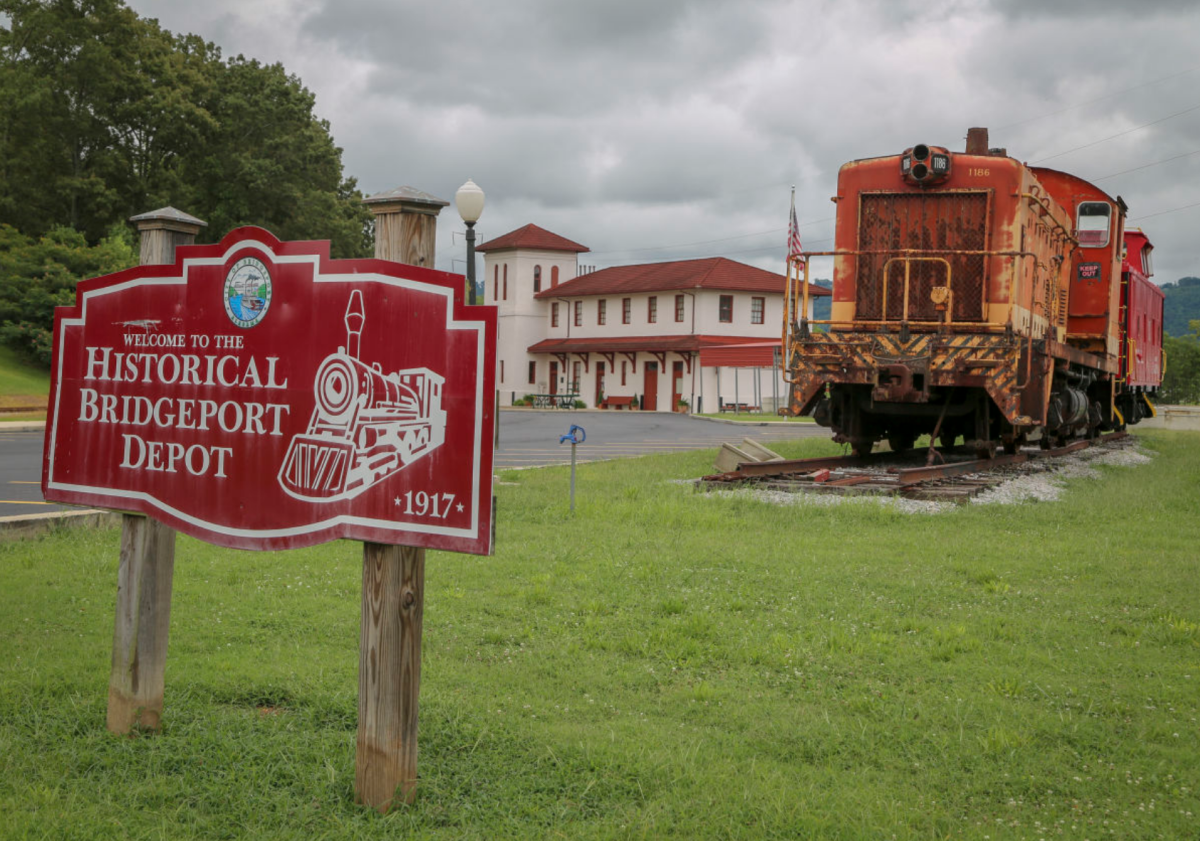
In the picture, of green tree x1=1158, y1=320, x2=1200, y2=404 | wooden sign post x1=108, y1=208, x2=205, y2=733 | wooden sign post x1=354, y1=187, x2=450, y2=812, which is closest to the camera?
wooden sign post x1=354, y1=187, x2=450, y2=812

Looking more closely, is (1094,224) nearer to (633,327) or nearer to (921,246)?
(921,246)

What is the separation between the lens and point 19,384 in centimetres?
3638

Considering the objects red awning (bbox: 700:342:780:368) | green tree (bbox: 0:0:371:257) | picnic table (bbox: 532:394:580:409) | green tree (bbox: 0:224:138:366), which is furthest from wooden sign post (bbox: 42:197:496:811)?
picnic table (bbox: 532:394:580:409)

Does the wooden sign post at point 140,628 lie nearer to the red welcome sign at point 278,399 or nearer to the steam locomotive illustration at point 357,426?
the red welcome sign at point 278,399

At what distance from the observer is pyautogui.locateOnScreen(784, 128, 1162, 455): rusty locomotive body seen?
13.7m

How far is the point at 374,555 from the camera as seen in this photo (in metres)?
3.88

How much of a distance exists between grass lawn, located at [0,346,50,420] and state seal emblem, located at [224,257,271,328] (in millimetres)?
28425

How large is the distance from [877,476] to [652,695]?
876 centimetres

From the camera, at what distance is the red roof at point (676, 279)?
5519 cm

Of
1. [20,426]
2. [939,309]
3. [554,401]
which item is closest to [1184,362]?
[554,401]

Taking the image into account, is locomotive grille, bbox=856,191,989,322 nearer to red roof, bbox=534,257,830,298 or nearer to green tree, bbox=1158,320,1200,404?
red roof, bbox=534,257,830,298

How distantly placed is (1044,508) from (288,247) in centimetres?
962

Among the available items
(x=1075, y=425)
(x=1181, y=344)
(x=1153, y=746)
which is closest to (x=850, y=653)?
(x=1153, y=746)

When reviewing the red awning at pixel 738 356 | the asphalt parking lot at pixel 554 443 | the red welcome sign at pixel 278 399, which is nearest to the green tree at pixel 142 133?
the red awning at pixel 738 356
